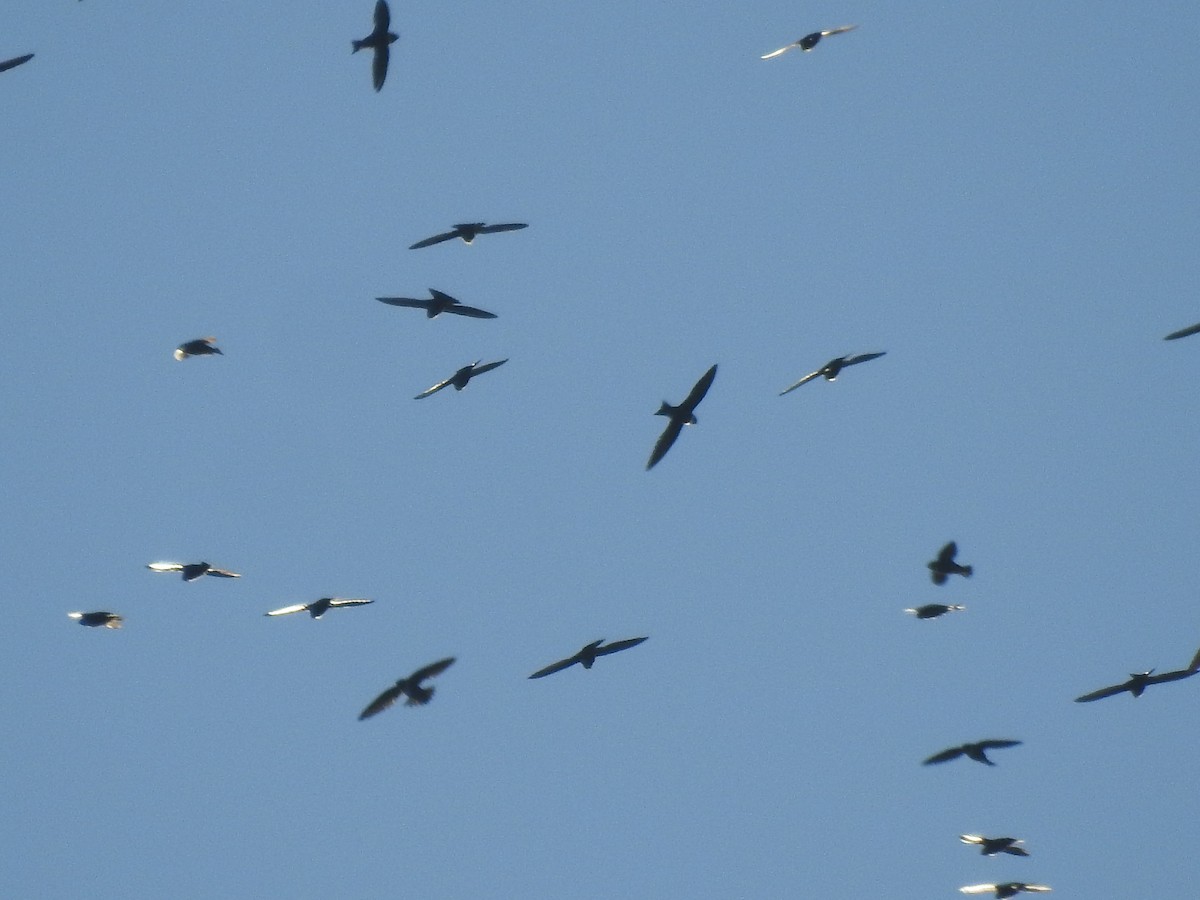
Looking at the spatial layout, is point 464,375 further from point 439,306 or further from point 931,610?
point 931,610

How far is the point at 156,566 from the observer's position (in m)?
20.6

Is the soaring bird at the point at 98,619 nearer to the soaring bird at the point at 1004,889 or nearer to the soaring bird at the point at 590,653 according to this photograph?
the soaring bird at the point at 590,653

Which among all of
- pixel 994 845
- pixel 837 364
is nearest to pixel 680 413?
pixel 837 364

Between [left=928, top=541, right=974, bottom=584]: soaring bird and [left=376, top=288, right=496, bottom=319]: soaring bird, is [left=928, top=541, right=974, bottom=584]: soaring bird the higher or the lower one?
the lower one

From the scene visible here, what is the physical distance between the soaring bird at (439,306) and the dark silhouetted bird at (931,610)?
7.61m

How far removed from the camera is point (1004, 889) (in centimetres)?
2117

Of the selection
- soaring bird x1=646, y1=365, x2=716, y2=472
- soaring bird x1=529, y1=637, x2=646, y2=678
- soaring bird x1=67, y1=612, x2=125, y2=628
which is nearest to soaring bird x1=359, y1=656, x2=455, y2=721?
soaring bird x1=529, y1=637, x2=646, y2=678

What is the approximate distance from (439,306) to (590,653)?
19.4 ft

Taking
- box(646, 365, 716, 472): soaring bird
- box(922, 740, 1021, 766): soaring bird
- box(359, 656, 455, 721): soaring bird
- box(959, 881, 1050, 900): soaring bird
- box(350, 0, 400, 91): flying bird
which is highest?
box(350, 0, 400, 91): flying bird

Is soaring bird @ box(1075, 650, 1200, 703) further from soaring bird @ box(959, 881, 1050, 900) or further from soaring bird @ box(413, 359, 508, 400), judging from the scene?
soaring bird @ box(413, 359, 508, 400)

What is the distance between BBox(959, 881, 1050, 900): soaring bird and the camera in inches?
829

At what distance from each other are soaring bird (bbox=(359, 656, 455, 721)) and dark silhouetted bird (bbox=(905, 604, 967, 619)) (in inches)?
298

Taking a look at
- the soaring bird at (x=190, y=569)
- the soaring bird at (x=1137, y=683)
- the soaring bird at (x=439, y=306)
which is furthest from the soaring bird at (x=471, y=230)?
the soaring bird at (x=1137, y=683)

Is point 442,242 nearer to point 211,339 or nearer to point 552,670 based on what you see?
point 211,339
